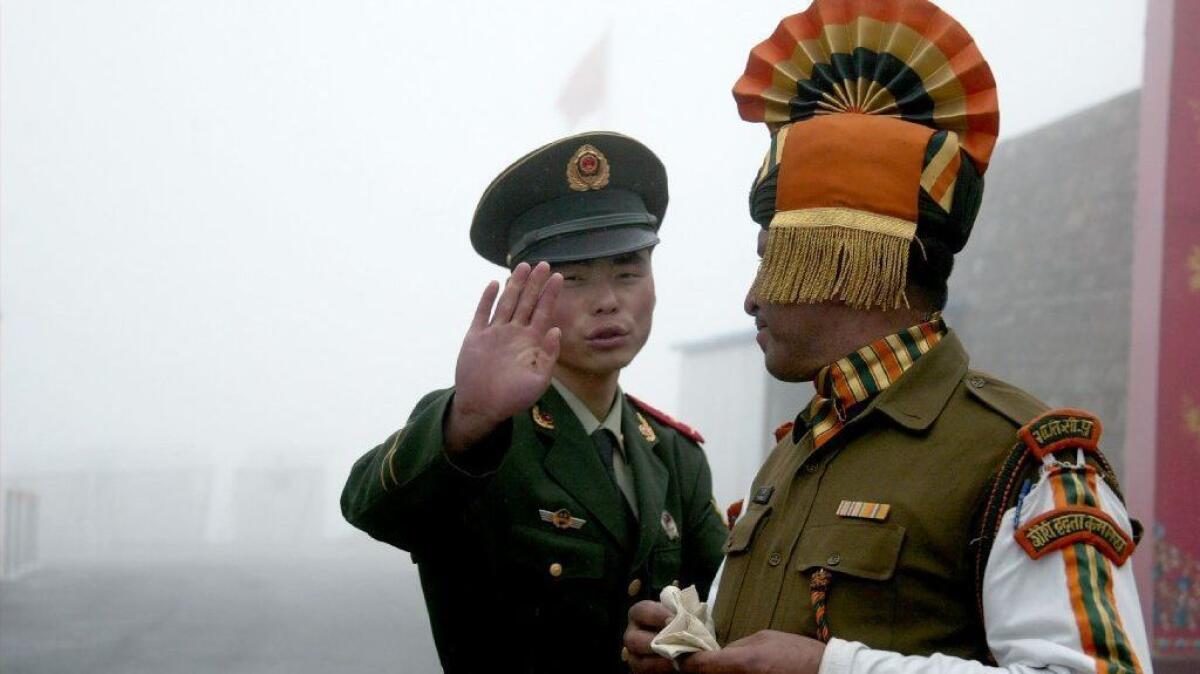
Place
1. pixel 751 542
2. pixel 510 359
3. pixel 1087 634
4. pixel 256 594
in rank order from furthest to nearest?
pixel 256 594 < pixel 510 359 < pixel 751 542 < pixel 1087 634

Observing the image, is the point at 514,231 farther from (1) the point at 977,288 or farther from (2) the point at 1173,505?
(1) the point at 977,288

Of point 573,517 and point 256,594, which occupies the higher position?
point 573,517

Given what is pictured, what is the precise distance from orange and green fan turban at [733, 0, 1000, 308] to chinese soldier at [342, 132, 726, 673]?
1.07ft

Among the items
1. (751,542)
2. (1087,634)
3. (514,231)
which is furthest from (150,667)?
(1087,634)

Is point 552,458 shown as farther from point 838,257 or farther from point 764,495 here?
point 838,257

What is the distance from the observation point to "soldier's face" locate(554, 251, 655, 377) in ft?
6.77

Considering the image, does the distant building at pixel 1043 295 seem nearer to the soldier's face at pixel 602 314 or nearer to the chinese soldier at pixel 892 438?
the soldier's face at pixel 602 314

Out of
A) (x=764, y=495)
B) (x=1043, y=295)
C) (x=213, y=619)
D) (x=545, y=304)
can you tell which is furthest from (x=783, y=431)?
(x=1043, y=295)

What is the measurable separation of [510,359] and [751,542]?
372 millimetres

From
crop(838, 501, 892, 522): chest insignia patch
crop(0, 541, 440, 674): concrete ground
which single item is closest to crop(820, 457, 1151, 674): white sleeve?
crop(838, 501, 892, 522): chest insignia patch

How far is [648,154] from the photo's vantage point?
2.29 meters

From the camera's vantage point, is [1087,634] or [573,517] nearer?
[1087,634]

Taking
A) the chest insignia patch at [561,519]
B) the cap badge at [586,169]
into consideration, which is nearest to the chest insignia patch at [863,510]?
the chest insignia patch at [561,519]

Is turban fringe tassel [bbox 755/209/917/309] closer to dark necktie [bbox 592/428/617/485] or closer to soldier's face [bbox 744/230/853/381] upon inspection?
soldier's face [bbox 744/230/853/381]
